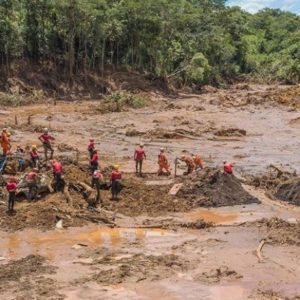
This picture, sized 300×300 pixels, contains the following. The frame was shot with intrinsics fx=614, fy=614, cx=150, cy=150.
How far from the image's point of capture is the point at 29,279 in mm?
15023

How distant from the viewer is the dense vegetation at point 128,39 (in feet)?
189

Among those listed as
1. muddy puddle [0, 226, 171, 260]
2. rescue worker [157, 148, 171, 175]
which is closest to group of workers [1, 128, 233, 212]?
rescue worker [157, 148, 171, 175]

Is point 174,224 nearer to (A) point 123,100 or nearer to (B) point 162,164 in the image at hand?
(B) point 162,164

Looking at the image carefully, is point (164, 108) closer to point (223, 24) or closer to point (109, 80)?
point (109, 80)

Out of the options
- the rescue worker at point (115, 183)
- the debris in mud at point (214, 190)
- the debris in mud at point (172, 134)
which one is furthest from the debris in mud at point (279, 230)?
the debris in mud at point (172, 134)

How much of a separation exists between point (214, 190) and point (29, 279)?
9.87 m

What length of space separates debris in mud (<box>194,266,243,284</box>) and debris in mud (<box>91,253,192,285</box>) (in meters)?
0.67

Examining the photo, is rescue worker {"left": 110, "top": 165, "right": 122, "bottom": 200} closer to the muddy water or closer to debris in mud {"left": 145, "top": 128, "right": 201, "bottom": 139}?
the muddy water

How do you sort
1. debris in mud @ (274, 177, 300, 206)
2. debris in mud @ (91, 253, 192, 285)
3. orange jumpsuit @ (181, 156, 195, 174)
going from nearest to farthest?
debris in mud @ (91, 253, 192, 285)
debris in mud @ (274, 177, 300, 206)
orange jumpsuit @ (181, 156, 195, 174)

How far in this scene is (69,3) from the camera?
56.2 meters

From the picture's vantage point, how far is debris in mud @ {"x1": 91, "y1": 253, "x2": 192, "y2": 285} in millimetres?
15039

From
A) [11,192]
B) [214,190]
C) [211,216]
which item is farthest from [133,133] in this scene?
[11,192]

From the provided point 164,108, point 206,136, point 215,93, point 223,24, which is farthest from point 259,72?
point 206,136

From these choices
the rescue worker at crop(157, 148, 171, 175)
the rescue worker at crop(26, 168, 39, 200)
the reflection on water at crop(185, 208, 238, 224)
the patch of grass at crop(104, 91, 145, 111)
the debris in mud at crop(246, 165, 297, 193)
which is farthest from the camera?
the patch of grass at crop(104, 91, 145, 111)
